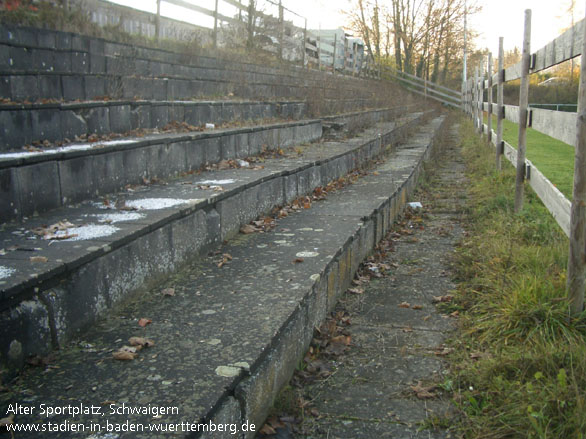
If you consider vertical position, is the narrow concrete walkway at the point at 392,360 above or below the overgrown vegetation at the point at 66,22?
below

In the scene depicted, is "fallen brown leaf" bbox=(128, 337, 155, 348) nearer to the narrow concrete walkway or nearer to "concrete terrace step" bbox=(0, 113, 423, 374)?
"concrete terrace step" bbox=(0, 113, 423, 374)

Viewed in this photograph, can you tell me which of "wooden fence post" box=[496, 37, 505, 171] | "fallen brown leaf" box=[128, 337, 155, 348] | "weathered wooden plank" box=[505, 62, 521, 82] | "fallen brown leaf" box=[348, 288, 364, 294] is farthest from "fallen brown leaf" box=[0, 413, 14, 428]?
"wooden fence post" box=[496, 37, 505, 171]

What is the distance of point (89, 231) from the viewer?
7.91 ft

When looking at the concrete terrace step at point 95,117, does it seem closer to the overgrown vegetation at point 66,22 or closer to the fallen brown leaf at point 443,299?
the overgrown vegetation at point 66,22

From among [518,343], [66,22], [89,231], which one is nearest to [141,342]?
[89,231]

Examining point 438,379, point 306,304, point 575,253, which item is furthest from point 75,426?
point 575,253

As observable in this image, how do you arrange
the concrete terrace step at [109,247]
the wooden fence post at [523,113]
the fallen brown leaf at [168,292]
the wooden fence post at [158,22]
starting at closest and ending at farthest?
the concrete terrace step at [109,247]
the fallen brown leaf at [168,292]
the wooden fence post at [523,113]
the wooden fence post at [158,22]

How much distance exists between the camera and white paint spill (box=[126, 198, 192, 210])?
9.63 ft

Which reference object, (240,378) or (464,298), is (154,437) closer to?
(240,378)

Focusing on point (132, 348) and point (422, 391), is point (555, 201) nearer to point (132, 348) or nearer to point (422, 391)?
point (422, 391)

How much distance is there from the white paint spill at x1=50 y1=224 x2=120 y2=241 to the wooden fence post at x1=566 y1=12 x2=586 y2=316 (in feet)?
7.45

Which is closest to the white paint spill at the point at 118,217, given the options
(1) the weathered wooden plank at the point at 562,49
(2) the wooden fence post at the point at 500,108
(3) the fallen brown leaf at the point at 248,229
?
(3) the fallen brown leaf at the point at 248,229

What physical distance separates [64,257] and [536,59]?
171 inches

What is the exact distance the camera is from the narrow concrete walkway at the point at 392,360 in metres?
2.17
